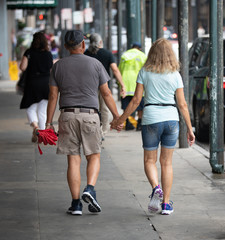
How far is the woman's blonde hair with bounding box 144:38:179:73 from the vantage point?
7.15m

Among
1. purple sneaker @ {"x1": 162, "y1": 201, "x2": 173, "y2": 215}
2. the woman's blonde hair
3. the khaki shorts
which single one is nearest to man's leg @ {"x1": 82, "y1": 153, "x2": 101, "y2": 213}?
the khaki shorts

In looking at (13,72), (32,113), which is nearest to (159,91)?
(32,113)

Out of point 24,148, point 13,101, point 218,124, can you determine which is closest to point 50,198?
point 218,124

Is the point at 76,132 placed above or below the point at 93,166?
above

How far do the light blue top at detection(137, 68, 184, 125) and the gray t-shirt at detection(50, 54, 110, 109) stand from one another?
45 centimetres

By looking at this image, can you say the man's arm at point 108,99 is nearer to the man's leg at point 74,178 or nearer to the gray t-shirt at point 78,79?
the gray t-shirt at point 78,79

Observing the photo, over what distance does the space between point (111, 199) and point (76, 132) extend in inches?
40.8

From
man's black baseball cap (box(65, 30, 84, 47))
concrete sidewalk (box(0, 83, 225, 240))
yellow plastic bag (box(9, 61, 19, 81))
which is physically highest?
man's black baseball cap (box(65, 30, 84, 47))

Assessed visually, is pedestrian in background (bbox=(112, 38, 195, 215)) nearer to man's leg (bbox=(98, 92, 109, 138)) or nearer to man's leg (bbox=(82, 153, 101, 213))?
man's leg (bbox=(82, 153, 101, 213))

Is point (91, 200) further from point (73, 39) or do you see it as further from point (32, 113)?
point (32, 113)

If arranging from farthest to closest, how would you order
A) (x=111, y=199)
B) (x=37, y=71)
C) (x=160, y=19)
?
1. (x=160, y=19)
2. (x=37, y=71)
3. (x=111, y=199)

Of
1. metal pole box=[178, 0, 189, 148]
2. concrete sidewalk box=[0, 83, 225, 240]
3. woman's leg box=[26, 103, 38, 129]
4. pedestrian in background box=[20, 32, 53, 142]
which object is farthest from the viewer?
woman's leg box=[26, 103, 38, 129]

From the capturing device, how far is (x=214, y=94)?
968cm

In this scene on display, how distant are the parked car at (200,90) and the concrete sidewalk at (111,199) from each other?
1482 mm
